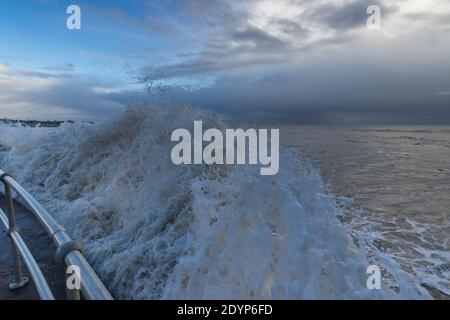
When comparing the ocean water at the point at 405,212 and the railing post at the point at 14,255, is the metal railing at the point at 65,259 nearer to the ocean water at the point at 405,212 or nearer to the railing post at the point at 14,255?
the railing post at the point at 14,255

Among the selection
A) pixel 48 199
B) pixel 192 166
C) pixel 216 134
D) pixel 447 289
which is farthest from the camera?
pixel 48 199

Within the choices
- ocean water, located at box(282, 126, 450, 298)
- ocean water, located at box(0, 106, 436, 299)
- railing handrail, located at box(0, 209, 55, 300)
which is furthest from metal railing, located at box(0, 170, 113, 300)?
ocean water, located at box(282, 126, 450, 298)

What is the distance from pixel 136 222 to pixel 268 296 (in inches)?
91.0

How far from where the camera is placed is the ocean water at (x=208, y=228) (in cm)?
278

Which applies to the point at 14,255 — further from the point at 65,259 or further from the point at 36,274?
the point at 65,259

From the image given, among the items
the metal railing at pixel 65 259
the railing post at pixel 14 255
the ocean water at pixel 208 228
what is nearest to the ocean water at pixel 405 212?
the ocean water at pixel 208 228

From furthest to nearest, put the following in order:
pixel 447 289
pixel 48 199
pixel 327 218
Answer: pixel 48 199
pixel 447 289
pixel 327 218

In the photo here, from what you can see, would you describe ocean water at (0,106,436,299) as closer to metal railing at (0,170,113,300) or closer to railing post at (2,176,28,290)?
railing post at (2,176,28,290)

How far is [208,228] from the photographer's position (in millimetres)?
3475

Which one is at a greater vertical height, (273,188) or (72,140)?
(72,140)

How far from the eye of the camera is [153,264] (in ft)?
11.5

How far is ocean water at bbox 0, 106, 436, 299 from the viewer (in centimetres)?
278

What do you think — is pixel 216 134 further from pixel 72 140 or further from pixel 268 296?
pixel 72 140

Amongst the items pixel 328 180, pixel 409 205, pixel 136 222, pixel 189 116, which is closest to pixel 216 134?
pixel 189 116
